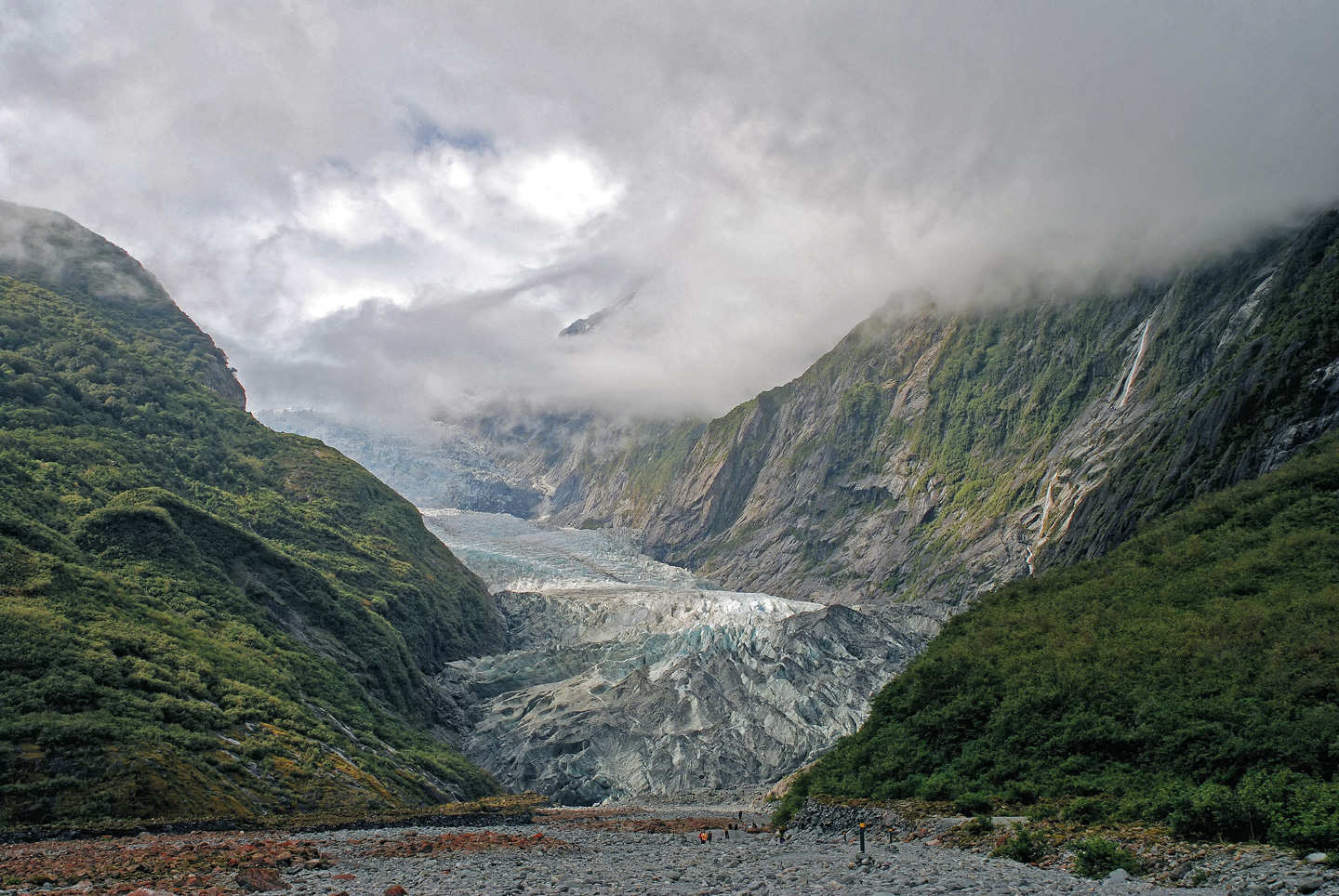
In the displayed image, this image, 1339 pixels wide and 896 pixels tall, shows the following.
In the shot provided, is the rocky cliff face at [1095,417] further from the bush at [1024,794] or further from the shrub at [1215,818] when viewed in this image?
the shrub at [1215,818]

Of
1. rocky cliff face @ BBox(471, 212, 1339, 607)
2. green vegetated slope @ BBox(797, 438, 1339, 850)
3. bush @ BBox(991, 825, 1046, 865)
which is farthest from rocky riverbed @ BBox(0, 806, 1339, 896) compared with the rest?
rocky cliff face @ BBox(471, 212, 1339, 607)

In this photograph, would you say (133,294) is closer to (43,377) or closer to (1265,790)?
(43,377)

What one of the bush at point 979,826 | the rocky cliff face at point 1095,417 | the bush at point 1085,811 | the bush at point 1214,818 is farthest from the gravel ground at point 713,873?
the rocky cliff face at point 1095,417

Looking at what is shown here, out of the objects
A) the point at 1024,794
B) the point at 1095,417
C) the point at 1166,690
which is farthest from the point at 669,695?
the point at 1095,417

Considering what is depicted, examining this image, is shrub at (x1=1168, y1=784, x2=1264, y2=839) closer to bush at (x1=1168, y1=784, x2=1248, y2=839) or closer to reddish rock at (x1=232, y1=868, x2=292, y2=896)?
bush at (x1=1168, y1=784, x2=1248, y2=839)

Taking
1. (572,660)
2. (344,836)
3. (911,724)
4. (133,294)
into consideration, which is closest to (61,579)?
(344,836)

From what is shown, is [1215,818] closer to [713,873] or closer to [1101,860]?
[1101,860]
